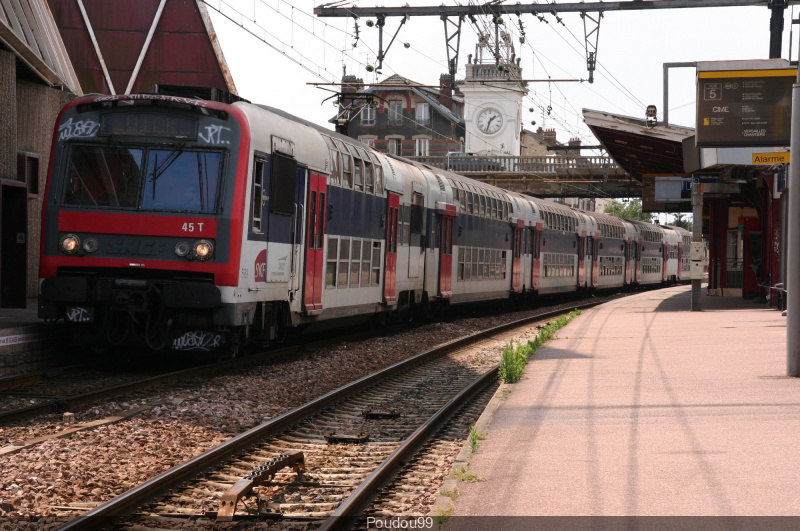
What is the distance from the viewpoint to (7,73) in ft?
56.6

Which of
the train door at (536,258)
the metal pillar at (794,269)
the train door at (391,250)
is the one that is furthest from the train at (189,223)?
the train door at (536,258)

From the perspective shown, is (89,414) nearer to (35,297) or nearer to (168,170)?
(168,170)

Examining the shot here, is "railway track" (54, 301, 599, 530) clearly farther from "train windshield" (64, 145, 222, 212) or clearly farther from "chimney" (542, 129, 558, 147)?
"chimney" (542, 129, 558, 147)

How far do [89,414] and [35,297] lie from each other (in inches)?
530

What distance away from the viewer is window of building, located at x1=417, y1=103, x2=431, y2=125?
8490 centimetres

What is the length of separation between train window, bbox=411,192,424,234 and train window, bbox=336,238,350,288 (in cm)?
435

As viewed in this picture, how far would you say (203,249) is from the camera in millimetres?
12391

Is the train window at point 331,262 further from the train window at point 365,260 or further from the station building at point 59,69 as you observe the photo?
the station building at point 59,69

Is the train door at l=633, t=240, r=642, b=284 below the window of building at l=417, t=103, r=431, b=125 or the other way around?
below

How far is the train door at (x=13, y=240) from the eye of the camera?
17422mm

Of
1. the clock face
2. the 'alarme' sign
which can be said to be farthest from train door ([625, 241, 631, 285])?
the clock face

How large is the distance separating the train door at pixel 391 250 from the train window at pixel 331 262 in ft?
9.72

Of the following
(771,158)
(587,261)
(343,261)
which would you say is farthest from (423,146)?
(343,261)

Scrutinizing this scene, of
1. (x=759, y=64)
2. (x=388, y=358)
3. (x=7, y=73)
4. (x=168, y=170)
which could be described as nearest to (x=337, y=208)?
(x=388, y=358)
